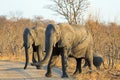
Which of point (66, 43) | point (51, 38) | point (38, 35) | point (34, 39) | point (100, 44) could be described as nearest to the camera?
point (51, 38)

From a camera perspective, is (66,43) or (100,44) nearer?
(66,43)

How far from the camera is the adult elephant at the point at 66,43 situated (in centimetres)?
1366

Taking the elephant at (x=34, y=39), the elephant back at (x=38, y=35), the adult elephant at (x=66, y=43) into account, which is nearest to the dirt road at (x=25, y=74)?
the adult elephant at (x=66, y=43)

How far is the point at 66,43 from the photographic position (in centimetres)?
1396

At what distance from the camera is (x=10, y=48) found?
3841 centimetres

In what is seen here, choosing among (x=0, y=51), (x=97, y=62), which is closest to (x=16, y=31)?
(x=0, y=51)

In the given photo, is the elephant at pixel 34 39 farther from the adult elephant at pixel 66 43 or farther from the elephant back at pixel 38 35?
the adult elephant at pixel 66 43

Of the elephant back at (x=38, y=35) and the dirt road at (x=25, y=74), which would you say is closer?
the dirt road at (x=25, y=74)

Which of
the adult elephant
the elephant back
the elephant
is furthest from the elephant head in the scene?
the elephant back

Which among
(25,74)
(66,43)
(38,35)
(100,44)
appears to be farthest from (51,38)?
(100,44)

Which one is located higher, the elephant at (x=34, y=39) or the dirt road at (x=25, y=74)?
the elephant at (x=34, y=39)

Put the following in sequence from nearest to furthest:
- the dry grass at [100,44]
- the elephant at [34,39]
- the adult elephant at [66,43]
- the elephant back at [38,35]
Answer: the adult elephant at [66,43] < the dry grass at [100,44] < the elephant at [34,39] < the elephant back at [38,35]

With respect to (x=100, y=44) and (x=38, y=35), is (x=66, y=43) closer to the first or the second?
(x=38, y=35)

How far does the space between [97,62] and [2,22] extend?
35.9 m
